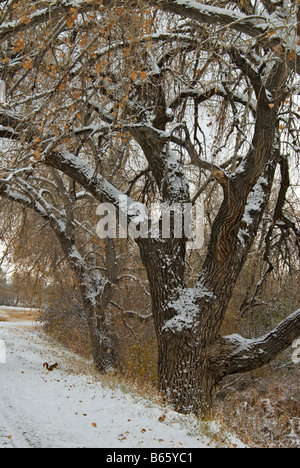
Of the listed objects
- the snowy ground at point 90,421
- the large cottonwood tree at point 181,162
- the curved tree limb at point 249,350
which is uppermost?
the large cottonwood tree at point 181,162

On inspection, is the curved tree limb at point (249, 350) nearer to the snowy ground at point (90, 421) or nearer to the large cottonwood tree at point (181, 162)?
the large cottonwood tree at point (181, 162)

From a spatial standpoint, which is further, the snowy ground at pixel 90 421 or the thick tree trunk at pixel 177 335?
the thick tree trunk at pixel 177 335

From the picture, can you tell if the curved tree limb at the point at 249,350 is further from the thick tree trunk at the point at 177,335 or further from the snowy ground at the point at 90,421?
the snowy ground at the point at 90,421

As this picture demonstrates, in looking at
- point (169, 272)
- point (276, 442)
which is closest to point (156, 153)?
point (169, 272)

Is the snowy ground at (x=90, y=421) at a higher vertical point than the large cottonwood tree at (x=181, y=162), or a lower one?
lower

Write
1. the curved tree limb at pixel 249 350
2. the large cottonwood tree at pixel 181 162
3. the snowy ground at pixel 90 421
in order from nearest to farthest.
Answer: the snowy ground at pixel 90 421, the large cottonwood tree at pixel 181 162, the curved tree limb at pixel 249 350

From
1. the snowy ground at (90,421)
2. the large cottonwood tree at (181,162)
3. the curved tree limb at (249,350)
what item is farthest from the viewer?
the curved tree limb at (249,350)

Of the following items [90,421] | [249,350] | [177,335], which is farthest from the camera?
[249,350]

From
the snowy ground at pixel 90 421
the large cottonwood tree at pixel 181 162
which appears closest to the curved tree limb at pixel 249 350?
the large cottonwood tree at pixel 181 162

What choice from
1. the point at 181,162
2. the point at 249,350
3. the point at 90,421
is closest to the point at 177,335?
the point at 249,350

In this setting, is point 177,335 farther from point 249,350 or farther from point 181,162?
point 181,162

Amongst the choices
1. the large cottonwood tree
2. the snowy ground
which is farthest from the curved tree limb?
the snowy ground

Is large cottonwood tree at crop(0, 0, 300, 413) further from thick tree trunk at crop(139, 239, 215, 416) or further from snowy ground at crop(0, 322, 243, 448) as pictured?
snowy ground at crop(0, 322, 243, 448)
